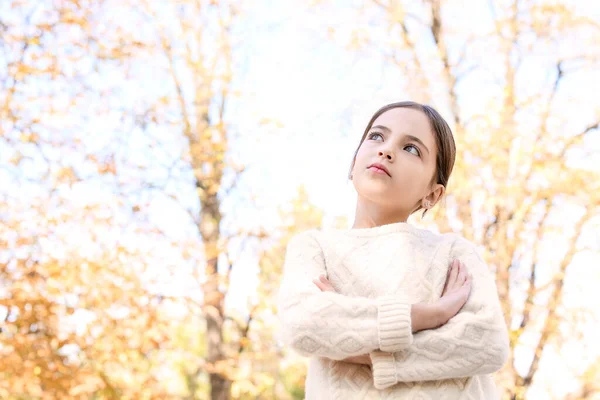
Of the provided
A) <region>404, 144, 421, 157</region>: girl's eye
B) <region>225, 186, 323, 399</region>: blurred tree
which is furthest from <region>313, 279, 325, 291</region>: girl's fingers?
<region>225, 186, 323, 399</region>: blurred tree

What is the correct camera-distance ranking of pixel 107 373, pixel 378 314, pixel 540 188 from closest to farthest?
pixel 378 314, pixel 107 373, pixel 540 188

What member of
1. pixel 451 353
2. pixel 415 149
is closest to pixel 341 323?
pixel 451 353

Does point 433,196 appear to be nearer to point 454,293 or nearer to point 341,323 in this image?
point 454,293

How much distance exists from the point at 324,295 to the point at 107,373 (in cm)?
415

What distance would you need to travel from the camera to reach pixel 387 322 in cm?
116

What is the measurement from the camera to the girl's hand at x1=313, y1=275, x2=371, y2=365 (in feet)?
3.99

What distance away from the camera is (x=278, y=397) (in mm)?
12070

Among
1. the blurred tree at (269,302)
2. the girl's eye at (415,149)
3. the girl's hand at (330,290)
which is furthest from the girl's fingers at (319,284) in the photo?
the blurred tree at (269,302)

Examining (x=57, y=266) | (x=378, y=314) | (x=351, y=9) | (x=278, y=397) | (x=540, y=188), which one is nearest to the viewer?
(x=378, y=314)

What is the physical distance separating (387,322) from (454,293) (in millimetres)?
204

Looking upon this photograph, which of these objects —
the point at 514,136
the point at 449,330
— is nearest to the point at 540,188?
the point at 514,136

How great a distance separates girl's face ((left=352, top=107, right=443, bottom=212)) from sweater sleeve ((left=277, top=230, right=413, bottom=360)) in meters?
0.28

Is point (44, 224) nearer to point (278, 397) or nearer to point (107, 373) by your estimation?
point (107, 373)

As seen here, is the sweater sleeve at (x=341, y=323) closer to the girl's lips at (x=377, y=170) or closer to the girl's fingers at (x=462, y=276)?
the girl's fingers at (x=462, y=276)
